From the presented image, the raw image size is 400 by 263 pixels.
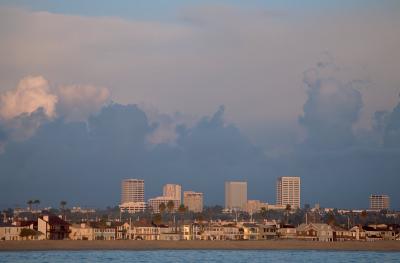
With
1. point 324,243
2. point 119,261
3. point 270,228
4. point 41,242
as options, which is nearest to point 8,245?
point 41,242

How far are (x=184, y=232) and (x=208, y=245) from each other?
2040 cm

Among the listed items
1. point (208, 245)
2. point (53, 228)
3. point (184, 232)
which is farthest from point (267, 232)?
point (53, 228)

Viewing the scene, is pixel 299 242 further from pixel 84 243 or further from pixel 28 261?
pixel 28 261

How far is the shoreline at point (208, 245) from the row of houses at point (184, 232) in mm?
10681

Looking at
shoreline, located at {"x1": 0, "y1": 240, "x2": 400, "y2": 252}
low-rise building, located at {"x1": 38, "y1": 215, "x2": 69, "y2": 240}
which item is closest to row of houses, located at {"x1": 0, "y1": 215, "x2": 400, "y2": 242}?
low-rise building, located at {"x1": 38, "y1": 215, "x2": 69, "y2": 240}

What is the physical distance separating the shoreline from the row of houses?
10681 millimetres

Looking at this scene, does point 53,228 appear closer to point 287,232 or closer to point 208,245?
point 208,245

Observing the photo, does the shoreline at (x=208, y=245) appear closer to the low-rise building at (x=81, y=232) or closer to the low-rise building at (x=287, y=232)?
the low-rise building at (x=287, y=232)

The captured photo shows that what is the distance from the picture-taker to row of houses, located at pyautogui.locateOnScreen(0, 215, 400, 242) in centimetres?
13691

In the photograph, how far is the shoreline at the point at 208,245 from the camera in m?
119

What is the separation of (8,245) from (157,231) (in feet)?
115

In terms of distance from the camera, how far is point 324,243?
131250 millimetres

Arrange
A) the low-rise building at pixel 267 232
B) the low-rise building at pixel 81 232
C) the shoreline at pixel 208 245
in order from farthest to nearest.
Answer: the low-rise building at pixel 267 232, the low-rise building at pixel 81 232, the shoreline at pixel 208 245

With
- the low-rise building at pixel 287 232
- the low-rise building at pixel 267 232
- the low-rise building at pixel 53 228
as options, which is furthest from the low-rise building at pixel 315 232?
the low-rise building at pixel 53 228
